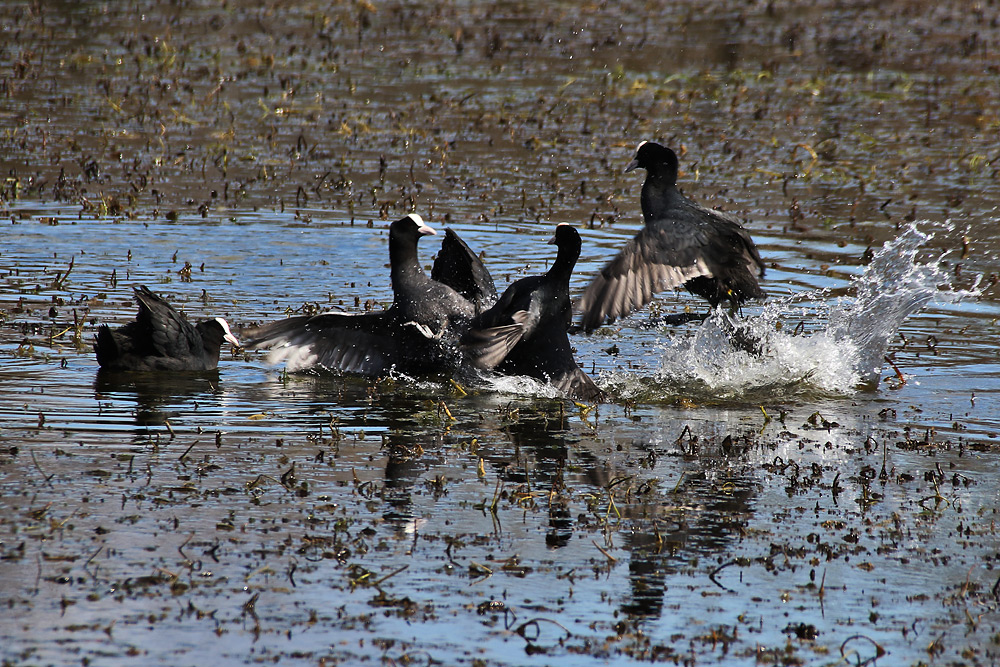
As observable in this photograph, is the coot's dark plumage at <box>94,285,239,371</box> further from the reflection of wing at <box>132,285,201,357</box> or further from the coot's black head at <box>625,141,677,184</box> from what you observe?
the coot's black head at <box>625,141,677,184</box>

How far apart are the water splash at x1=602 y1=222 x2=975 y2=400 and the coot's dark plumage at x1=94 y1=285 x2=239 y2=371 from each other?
9.49ft

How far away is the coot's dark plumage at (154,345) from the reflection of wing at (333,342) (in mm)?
377

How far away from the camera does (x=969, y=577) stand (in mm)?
5441

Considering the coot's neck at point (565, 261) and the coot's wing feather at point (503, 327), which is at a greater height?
the coot's neck at point (565, 261)

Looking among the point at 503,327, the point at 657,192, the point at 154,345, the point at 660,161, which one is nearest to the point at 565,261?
the point at 503,327

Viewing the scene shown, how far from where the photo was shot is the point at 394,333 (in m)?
9.03

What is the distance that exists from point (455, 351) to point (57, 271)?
408 centimetres

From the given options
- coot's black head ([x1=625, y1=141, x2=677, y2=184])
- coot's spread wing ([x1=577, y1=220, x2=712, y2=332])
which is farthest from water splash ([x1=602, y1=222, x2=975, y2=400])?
coot's black head ([x1=625, y1=141, x2=677, y2=184])

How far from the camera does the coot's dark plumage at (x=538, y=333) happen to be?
8.51 m

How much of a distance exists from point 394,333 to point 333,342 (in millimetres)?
447

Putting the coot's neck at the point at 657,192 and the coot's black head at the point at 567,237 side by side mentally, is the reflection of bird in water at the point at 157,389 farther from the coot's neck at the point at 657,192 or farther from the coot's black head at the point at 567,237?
the coot's neck at the point at 657,192

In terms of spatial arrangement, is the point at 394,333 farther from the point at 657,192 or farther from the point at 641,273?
the point at 657,192

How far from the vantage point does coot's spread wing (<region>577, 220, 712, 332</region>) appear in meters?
8.59

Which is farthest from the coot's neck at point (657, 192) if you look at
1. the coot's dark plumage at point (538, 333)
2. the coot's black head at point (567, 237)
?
the coot's dark plumage at point (538, 333)
